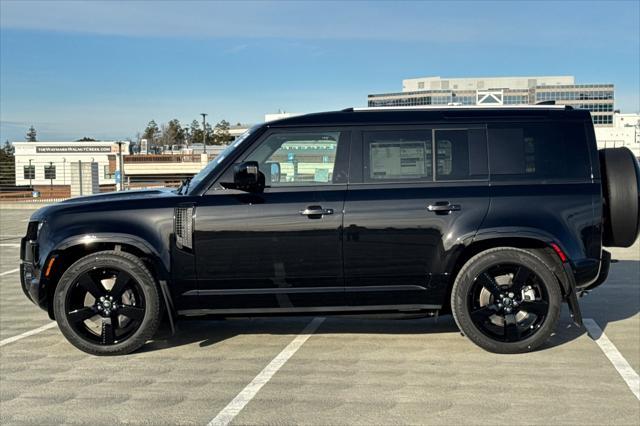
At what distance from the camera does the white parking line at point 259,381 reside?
3920mm

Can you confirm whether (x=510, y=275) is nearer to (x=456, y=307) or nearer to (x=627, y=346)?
(x=456, y=307)

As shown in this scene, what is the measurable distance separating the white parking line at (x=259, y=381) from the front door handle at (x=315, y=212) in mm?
1178

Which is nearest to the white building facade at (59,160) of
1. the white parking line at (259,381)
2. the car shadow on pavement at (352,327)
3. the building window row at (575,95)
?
the car shadow on pavement at (352,327)

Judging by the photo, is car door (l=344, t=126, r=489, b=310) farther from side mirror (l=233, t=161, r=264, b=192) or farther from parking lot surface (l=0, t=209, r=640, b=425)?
side mirror (l=233, t=161, r=264, b=192)

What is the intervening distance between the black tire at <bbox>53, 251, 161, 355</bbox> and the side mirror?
3.46ft

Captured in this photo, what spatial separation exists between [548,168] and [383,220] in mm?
1446

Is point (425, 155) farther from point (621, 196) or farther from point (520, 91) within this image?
point (520, 91)

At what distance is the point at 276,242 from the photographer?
5.05 m

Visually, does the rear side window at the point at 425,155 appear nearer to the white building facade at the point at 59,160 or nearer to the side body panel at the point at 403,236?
the side body panel at the point at 403,236

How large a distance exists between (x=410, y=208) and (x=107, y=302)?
2611mm

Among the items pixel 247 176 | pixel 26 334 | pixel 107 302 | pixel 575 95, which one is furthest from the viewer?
pixel 575 95

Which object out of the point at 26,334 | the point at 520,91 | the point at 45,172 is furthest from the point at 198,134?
the point at 26,334

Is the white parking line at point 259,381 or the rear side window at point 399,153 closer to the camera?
the white parking line at point 259,381

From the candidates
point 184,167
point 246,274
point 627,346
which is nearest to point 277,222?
point 246,274
